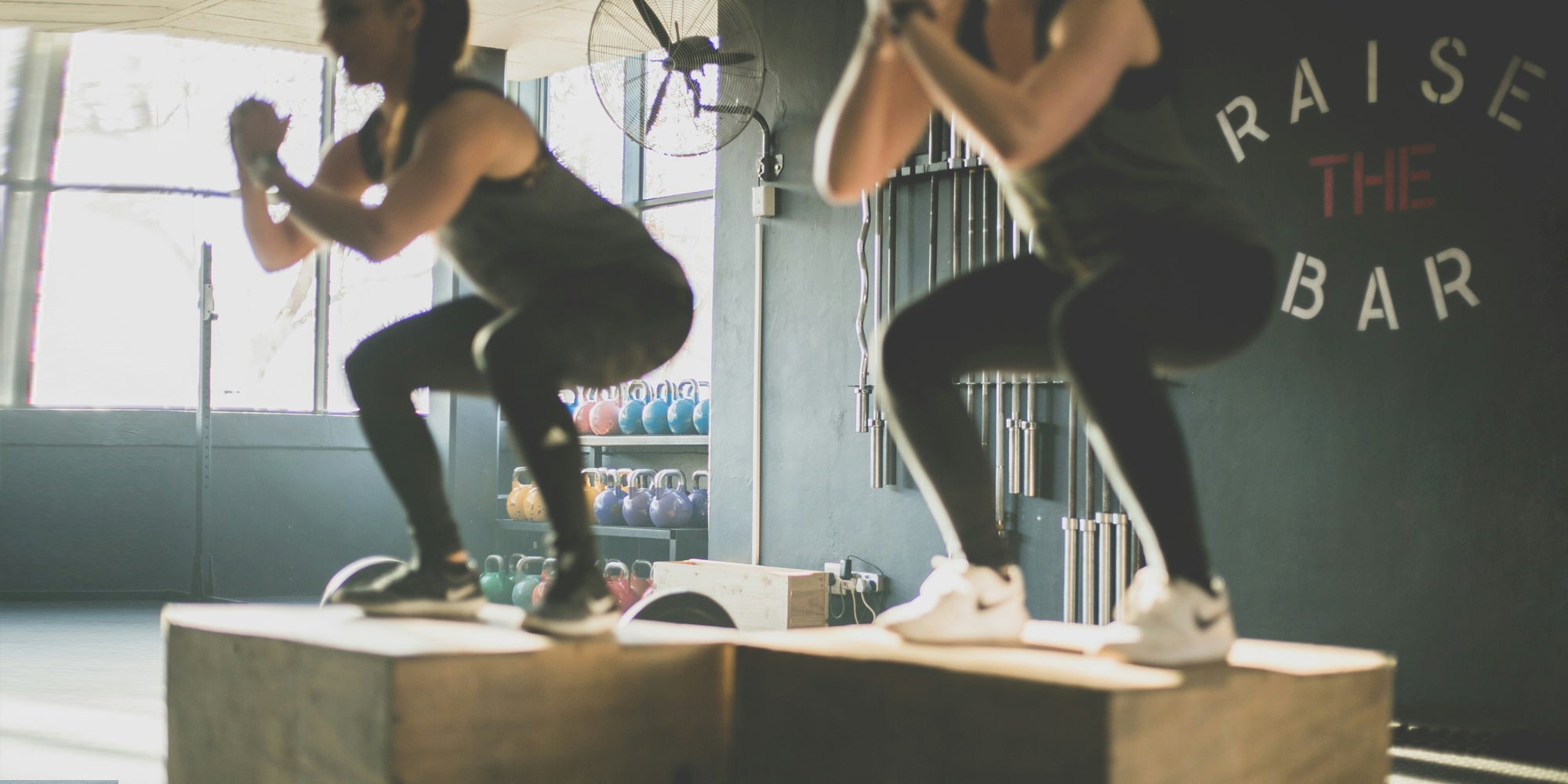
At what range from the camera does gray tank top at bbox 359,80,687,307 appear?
74.8 inches

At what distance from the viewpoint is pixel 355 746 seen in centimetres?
158

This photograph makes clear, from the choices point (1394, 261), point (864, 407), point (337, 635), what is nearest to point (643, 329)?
point (337, 635)

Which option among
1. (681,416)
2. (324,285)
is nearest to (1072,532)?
(681,416)

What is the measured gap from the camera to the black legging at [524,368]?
1840mm

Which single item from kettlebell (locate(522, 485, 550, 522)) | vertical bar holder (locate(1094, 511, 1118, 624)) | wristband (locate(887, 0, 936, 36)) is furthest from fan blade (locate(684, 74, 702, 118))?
wristband (locate(887, 0, 936, 36))

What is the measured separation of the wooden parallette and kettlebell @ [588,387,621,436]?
5241 mm

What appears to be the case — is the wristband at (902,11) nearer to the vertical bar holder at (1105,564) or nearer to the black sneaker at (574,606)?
the black sneaker at (574,606)

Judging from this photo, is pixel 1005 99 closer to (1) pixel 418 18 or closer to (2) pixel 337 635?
(1) pixel 418 18

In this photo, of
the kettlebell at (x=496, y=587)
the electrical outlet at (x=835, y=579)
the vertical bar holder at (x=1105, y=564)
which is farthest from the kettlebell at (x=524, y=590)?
the vertical bar holder at (x=1105, y=564)

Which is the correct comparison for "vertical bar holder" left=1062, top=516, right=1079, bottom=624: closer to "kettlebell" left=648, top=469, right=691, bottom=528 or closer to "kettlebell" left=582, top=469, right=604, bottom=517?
"kettlebell" left=648, top=469, right=691, bottom=528

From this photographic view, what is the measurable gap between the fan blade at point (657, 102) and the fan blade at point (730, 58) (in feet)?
0.58

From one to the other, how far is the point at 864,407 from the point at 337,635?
3684 mm

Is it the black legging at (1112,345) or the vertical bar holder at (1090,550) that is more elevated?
the black legging at (1112,345)

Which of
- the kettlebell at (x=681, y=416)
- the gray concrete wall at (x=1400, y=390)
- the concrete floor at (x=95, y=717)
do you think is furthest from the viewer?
the kettlebell at (x=681, y=416)
